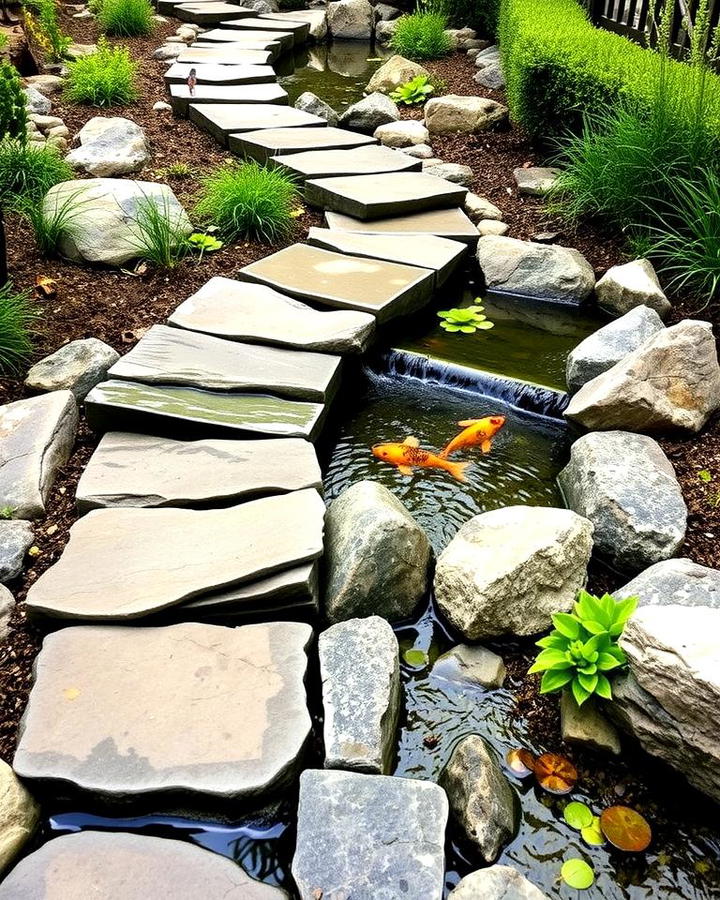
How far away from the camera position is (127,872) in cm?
195

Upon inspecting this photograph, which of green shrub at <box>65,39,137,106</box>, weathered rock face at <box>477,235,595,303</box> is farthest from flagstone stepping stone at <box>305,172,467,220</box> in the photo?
green shrub at <box>65,39,137,106</box>

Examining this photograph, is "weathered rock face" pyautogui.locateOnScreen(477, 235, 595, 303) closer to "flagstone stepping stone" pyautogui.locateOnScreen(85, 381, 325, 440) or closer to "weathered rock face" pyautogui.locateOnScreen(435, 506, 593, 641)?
"flagstone stepping stone" pyautogui.locateOnScreen(85, 381, 325, 440)

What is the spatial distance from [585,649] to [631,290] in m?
2.76

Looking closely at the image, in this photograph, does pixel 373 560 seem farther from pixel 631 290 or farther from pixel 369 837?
pixel 631 290

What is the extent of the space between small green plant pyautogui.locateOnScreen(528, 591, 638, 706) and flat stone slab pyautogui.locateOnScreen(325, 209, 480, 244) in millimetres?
3305

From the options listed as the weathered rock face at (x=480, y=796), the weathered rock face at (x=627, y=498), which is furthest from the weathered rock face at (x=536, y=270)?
the weathered rock face at (x=480, y=796)

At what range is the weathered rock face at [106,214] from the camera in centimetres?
471

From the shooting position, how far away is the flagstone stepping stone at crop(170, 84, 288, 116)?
7297 mm

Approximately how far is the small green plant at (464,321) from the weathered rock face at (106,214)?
168 centimetres

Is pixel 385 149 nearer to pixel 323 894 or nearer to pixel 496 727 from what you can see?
pixel 496 727

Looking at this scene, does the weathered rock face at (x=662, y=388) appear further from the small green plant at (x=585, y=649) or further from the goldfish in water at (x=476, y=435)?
the small green plant at (x=585, y=649)

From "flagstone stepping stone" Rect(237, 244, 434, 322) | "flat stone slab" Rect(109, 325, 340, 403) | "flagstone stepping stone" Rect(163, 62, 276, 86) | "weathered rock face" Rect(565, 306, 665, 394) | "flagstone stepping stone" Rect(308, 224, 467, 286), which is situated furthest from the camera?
"flagstone stepping stone" Rect(163, 62, 276, 86)

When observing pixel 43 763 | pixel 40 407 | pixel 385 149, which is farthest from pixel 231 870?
pixel 385 149

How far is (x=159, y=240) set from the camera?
468 cm
